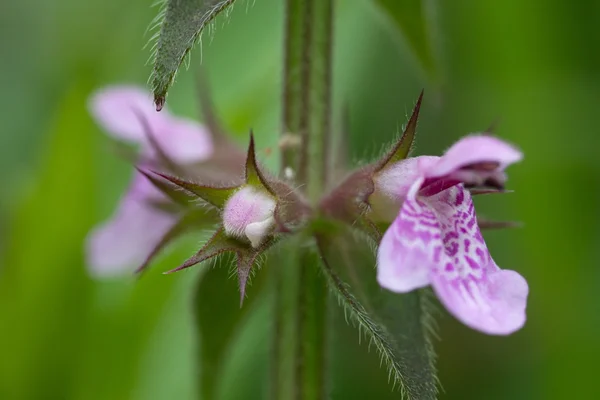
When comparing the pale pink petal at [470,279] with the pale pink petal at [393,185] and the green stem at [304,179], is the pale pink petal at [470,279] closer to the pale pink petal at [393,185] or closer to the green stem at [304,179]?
the pale pink petal at [393,185]

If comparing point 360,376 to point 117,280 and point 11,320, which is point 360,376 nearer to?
point 117,280

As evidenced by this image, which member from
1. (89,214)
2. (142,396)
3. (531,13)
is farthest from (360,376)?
(531,13)

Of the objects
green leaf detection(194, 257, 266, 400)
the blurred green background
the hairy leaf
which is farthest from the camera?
the blurred green background

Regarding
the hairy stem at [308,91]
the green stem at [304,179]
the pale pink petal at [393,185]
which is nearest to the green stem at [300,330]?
the green stem at [304,179]

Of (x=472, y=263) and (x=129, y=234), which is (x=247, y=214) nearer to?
(x=472, y=263)

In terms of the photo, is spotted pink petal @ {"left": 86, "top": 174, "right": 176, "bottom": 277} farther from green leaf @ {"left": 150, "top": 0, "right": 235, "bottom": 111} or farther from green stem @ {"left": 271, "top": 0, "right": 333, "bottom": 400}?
green leaf @ {"left": 150, "top": 0, "right": 235, "bottom": 111}

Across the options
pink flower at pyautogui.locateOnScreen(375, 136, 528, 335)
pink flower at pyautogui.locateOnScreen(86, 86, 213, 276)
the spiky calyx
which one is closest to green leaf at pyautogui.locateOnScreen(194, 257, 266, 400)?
pink flower at pyautogui.locateOnScreen(86, 86, 213, 276)
